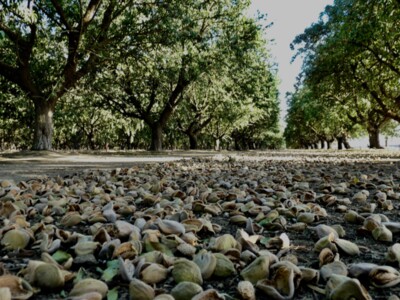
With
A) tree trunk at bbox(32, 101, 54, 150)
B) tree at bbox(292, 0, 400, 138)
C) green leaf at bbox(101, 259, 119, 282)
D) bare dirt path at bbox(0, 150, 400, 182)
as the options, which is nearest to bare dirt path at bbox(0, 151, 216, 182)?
bare dirt path at bbox(0, 150, 400, 182)

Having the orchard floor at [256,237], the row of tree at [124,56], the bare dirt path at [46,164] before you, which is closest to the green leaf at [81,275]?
the orchard floor at [256,237]

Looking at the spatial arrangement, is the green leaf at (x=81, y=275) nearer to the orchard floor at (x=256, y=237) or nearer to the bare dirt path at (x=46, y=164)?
the orchard floor at (x=256, y=237)

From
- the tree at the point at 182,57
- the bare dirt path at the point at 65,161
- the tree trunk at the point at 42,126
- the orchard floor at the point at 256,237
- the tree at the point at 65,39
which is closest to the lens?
the orchard floor at the point at 256,237

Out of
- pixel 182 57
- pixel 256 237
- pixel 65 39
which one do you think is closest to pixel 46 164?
pixel 65 39

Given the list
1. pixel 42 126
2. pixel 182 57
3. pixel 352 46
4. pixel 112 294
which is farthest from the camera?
pixel 182 57

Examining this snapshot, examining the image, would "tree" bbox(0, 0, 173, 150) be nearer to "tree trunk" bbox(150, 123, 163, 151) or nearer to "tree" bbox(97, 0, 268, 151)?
"tree" bbox(97, 0, 268, 151)

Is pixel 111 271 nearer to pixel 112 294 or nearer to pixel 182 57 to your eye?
pixel 112 294

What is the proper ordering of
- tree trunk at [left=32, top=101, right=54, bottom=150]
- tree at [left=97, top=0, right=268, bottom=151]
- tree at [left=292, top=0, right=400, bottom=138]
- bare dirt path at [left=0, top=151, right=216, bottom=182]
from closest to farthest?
bare dirt path at [left=0, top=151, right=216, bottom=182] → tree at [left=292, top=0, right=400, bottom=138] → tree at [left=97, top=0, right=268, bottom=151] → tree trunk at [left=32, top=101, right=54, bottom=150]

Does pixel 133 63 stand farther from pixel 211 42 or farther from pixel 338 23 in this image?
pixel 338 23

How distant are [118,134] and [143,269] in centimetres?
4412

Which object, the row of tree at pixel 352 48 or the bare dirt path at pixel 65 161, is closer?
the bare dirt path at pixel 65 161

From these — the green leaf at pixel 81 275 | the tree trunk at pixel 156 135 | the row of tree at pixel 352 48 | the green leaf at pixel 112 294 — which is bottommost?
the green leaf at pixel 112 294

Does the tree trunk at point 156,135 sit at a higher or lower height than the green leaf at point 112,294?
higher

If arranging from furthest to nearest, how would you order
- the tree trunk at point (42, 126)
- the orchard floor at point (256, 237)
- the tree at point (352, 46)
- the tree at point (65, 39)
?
the tree trunk at point (42, 126) < the tree at point (65, 39) < the tree at point (352, 46) < the orchard floor at point (256, 237)
